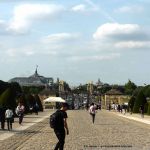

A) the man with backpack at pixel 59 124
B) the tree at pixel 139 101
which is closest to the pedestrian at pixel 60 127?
the man with backpack at pixel 59 124

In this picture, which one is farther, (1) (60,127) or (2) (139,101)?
(2) (139,101)

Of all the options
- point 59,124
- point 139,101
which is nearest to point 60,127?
point 59,124

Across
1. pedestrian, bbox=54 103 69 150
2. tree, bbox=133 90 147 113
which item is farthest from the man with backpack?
tree, bbox=133 90 147 113

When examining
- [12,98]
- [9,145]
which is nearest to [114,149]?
[9,145]

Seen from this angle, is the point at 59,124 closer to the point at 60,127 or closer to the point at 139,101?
the point at 60,127

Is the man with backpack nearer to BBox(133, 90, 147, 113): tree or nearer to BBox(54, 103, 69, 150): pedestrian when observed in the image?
BBox(54, 103, 69, 150): pedestrian

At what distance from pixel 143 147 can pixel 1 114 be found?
13.6 metres

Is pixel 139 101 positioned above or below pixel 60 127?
above

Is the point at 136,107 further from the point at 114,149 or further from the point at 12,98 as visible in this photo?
the point at 114,149

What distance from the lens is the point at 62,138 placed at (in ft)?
53.0

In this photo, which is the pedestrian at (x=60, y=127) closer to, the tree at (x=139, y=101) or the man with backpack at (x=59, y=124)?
the man with backpack at (x=59, y=124)

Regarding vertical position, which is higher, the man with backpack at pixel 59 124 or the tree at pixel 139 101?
the tree at pixel 139 101

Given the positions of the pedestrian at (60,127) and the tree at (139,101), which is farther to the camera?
the tree at (139,101)

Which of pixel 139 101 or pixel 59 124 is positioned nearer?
pixel 59 124
